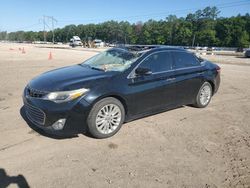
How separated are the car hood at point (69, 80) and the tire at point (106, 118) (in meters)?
0.41

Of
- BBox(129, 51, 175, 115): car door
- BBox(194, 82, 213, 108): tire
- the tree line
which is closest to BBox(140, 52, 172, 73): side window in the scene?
BBox(129, 51, 175, 115): car door

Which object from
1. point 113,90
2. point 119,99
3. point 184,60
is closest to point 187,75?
point 184,60

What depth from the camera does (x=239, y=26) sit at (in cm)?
8475

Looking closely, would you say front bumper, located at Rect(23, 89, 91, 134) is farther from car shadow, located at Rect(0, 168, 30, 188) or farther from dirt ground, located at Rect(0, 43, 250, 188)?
car shadow, located at Rect(0, 168, 30, 188)

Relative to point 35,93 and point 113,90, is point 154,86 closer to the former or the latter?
point 113,90

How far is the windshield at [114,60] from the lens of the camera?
5.23 metres

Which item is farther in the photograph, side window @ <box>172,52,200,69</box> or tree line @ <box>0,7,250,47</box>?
tree line @ <box>0,7,250,47</box>

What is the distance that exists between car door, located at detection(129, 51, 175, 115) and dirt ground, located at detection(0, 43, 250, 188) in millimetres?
426

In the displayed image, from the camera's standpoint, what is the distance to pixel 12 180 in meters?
3.33

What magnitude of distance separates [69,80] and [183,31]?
94.1 m

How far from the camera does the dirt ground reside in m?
3.44

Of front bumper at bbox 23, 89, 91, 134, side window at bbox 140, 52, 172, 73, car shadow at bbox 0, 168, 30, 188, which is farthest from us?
side window at bbox 140, 52, 172, 73

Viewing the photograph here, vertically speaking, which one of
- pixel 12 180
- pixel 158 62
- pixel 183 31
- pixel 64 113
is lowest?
pixel 12 180

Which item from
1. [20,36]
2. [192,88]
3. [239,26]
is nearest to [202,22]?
[239,26]
